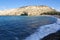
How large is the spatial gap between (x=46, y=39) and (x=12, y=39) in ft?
10.2

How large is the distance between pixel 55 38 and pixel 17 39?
3.31 meters

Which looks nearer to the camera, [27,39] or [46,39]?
[46,39]

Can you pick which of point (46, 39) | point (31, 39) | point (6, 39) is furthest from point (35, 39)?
point (6, 39)

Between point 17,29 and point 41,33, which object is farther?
point 17,29

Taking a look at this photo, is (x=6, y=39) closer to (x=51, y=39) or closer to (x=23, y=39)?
(x=23, y=39)

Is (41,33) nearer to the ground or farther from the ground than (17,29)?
farther from the ground

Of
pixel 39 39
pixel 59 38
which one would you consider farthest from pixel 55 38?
pixel 39 39

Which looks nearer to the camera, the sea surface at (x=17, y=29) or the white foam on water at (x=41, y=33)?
the white foam on water at (x=41, y=33)

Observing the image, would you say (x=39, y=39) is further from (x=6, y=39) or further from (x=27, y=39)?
(x=6, y=39)

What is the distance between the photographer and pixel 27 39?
674 inches

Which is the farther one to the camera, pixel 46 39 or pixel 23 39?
pixel 23 39

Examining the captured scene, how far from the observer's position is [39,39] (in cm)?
1698

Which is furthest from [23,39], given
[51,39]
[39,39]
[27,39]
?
[51,39]

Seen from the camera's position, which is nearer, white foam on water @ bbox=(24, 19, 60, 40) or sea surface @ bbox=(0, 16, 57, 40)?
white foam on water @ bbox=(24, 19, 60, 40)
